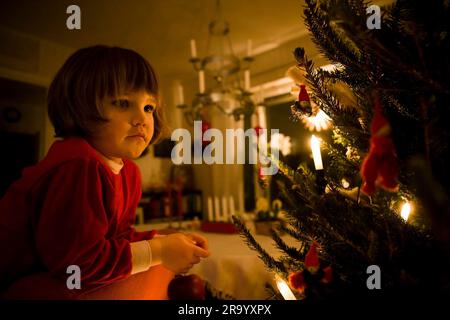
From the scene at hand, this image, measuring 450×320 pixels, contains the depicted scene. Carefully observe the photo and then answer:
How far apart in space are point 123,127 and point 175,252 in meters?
0.29

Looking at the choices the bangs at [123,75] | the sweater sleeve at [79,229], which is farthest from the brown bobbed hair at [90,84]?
the sweater sleeve at [79,229]

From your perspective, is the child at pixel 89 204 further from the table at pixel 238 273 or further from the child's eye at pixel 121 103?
the table at pixel 238 273

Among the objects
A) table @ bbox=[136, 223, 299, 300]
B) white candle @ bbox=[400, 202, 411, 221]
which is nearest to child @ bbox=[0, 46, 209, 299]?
white candle @ bbox=[400, 202, 411, 221]

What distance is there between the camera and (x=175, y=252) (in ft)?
1.86

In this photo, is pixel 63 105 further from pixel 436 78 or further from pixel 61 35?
pixel 61 35

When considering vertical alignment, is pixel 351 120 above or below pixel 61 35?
below

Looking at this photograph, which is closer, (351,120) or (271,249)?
(351,120)

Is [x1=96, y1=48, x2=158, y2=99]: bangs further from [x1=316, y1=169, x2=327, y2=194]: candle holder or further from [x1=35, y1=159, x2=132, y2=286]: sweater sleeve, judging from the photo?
[x1=316, y1=169, x2=327, y2=194]: candle holder

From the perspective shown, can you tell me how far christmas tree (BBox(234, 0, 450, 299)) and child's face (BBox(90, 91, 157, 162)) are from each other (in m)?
0.30

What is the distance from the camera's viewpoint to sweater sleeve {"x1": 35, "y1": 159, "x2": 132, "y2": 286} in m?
0.48

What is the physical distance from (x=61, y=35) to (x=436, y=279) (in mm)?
2993

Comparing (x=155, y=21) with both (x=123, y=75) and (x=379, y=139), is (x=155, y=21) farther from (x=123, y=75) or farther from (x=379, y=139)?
(x=379, y=139)

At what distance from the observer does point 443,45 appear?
410 millimetres
